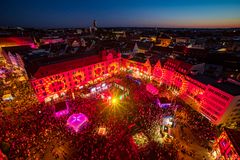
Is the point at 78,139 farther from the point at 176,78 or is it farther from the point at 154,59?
the point at 154,59

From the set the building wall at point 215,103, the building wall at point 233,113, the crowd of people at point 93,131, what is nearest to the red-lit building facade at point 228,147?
the crowd of people at point 93,131

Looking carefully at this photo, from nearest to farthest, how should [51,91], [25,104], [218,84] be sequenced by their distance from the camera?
[218,84] → [25,104] → [51,91]

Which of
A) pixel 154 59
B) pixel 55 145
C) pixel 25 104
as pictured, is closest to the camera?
pixel 55 145

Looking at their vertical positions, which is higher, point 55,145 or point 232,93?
point 232,93

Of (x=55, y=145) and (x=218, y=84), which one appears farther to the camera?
(x=218, y=84)

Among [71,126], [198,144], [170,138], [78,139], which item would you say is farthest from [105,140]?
[198,144]

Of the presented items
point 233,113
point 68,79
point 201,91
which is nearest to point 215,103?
point 233,113

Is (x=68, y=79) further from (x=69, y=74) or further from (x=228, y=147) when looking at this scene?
(x=228, y=147)
